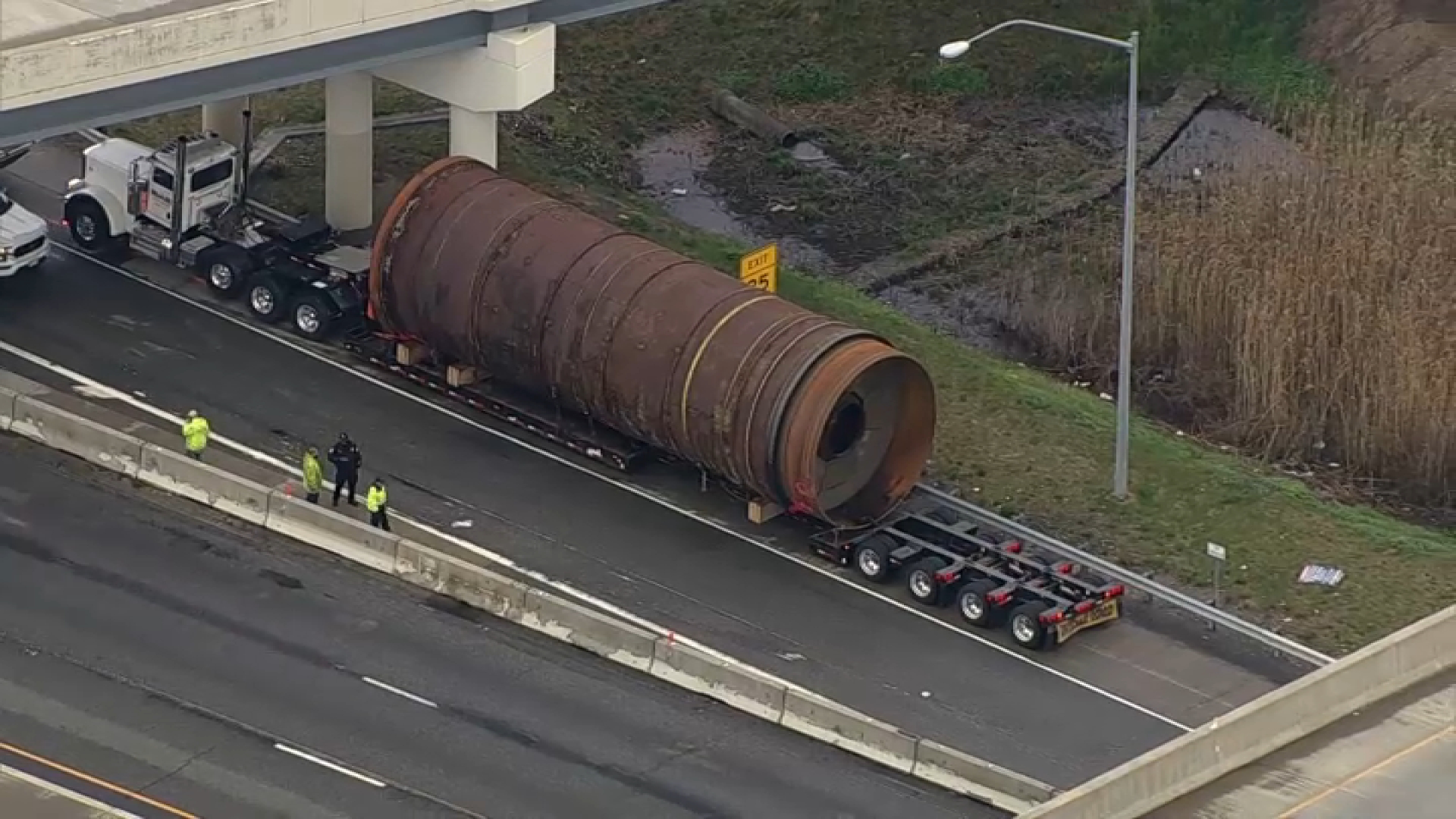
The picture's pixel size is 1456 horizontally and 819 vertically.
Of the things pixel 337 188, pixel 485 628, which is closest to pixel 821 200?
pixel 337 188

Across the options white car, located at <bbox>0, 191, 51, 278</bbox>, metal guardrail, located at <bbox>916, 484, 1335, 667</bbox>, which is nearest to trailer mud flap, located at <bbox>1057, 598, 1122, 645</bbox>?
metal guardrail, located at <bbox>916, 484, 1335, 667</bbox>

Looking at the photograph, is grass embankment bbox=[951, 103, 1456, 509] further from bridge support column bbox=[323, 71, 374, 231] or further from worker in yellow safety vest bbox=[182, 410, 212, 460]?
worker in yellow safety vest bbox=[182, 410, 212, 460]

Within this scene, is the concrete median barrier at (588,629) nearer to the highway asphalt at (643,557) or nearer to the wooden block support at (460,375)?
the highway asphalt at (643,557)

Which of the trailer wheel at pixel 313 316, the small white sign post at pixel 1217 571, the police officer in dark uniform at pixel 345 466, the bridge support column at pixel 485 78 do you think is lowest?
the police officer in dark uniform at pixel 345 466

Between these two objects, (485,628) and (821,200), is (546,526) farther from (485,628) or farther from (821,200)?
(821,200)

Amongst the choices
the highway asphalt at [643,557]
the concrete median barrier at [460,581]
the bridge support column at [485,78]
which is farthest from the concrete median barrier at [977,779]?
the bridge support column at [485,78]

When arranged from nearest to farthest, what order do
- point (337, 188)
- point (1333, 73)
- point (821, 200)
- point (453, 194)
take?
point (453, 194) < point (337, 188) < point (821, 200) < point (1333, 73)

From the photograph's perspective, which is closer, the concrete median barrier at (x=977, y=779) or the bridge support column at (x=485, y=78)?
the concrete median barrier at (x=977, y=779)
